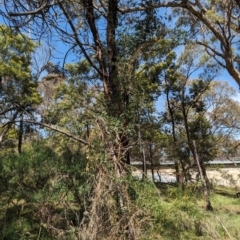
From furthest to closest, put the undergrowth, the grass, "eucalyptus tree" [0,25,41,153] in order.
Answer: "eucalyptus tree" [0,25,41,153] → the grass → the undergrowth

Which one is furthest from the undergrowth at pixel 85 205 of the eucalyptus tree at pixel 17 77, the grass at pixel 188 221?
the eucalyptus tree at pixel 17 77

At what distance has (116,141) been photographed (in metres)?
3.91

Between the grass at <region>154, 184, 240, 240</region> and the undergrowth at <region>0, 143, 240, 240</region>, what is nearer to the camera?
the undergrowth at <region>0, 143, 240, 240</region>

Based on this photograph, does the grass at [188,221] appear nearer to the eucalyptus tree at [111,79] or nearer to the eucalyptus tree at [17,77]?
the eucalyptus tree at [111,79]

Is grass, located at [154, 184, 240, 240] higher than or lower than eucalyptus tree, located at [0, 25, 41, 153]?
lower

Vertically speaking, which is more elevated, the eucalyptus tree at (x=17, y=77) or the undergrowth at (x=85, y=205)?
the eucalyptus tree at (x=17, y=77)

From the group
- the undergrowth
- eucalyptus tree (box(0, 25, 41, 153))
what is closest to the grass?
the undergrowth

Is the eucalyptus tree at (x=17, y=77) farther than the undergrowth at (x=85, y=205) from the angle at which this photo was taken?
Yes

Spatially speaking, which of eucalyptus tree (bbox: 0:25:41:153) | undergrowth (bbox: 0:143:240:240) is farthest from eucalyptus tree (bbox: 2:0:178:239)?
eucalyptus tree (bbox: 0:25:41:153)

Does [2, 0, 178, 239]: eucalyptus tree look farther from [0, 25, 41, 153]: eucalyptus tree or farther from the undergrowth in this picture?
[0, 25, 41, 153]: eucalyptus tree

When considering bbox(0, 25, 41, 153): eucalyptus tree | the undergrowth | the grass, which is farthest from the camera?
bbox(0, 25, 41, 153): eucalyptus tree

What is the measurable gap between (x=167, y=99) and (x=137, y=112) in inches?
415

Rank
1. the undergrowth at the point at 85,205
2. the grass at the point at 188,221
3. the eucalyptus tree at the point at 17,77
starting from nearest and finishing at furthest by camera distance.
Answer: the undergrowth at the point at 85,205 < the grass at the point at 188,221 < the eucalyptus tree at the point at 17,77

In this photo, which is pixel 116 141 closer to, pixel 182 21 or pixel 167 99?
pixel 182 21
